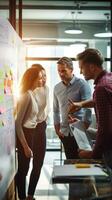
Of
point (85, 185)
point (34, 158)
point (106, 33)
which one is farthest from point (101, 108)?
point (106, 33)

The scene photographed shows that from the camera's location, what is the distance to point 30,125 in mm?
3242

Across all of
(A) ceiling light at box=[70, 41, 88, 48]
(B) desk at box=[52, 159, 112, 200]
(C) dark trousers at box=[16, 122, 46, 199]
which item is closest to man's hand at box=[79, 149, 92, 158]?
(B) desk at box=[52, 159, 112, 200]

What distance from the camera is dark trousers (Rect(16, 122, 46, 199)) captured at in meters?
3.29

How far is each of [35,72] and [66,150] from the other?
0.87 metres

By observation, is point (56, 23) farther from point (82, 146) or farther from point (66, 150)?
point (82, 146)

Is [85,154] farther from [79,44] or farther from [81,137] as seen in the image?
[79,44]

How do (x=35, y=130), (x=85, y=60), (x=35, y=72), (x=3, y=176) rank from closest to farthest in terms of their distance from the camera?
(x=85, y=60) < (x=3, y=176) < (x=35, y=72) < (x=35, y=130)

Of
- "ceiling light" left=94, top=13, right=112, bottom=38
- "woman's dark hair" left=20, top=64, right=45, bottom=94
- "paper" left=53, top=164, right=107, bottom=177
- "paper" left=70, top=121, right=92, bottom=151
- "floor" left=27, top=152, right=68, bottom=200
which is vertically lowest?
"floor" left=27, top=152, right=68, bottom=200

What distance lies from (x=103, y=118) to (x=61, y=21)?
4.58 m

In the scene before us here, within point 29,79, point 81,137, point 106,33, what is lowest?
point 81,137

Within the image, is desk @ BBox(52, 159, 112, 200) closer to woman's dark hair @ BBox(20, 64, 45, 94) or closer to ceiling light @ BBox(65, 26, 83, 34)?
woman's dark hair @ BBox(20, 64, 45, 94)

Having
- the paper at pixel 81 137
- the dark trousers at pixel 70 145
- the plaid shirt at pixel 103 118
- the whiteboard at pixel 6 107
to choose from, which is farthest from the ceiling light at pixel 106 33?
the plaid shirt at pixel 103 118

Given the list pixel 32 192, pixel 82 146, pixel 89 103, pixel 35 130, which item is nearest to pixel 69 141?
pixel 35 130

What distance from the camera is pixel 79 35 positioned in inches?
237
